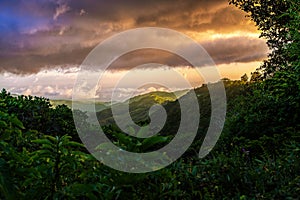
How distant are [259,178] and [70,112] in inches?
387

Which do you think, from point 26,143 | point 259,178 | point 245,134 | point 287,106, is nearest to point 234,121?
point 245,134

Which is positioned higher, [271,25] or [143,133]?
[271,25]

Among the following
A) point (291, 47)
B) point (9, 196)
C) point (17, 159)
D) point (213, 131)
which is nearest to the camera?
point (9, 196)

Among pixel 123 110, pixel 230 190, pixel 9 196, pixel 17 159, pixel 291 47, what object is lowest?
pixel 230 190

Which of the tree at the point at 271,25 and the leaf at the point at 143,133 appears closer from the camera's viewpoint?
the leaf at the point at 143,133

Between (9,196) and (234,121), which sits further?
(234,121)

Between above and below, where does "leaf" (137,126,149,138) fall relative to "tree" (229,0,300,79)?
below

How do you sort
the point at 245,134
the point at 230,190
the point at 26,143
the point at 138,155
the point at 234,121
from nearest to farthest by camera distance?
the point at 138,155
the point at 230,190
the point at 26,143
the point at 245,134
the point at 234,121

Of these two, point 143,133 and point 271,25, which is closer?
point 143,133

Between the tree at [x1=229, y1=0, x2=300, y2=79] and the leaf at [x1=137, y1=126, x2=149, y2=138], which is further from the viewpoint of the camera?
the tree at [x1=229, y1=0, x2=300, y2=79]

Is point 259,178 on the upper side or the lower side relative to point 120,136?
lower

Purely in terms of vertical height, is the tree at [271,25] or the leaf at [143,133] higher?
the tree at [271,25]

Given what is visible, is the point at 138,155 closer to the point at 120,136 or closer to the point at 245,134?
the point at 120,136

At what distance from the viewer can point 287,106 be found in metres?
10.2
